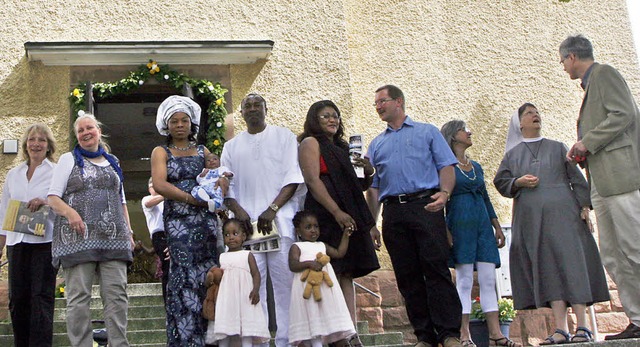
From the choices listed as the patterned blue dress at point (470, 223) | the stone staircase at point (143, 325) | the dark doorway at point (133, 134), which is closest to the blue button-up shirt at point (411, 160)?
the patterned blue dress at point (470, 223)

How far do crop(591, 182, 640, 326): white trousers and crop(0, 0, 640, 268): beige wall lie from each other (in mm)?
5124

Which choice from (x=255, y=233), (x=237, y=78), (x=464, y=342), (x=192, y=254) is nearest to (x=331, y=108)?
(x=255, y=233)

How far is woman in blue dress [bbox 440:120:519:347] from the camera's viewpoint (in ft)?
22.1

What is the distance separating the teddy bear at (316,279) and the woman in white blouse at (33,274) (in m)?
2.12

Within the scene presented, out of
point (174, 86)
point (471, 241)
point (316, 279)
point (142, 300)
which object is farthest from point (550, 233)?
point (174, 86)

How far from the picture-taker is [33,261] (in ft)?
21.9

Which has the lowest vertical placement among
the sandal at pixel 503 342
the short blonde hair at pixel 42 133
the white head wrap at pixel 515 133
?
the sandal at pixel 503 342

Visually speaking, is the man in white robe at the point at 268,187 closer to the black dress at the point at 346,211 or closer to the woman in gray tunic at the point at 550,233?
the black dress at the point at 346,211

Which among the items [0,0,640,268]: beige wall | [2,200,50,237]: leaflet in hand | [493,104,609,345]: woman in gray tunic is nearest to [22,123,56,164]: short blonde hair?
[2,200,50,237]: leaflet in hand

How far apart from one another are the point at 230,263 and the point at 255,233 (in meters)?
0.29

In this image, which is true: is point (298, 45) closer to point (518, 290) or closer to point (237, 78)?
point (237, 78)

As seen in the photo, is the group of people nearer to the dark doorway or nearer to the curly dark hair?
the curly dark hair

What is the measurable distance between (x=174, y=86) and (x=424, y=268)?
5438 millimetres

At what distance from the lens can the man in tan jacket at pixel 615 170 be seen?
5.66m
